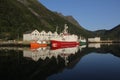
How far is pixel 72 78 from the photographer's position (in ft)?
96.6

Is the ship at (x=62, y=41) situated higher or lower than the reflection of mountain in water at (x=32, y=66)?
higher

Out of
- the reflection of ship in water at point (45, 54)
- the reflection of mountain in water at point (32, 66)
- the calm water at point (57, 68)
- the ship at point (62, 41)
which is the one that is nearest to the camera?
the calm water at point (57, 68)

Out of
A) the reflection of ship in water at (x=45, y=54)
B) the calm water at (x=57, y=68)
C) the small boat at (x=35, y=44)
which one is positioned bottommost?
the calm water at (x=57, y=68)

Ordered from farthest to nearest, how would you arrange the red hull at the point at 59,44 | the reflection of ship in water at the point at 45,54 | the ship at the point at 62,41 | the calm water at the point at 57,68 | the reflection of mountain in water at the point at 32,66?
1. the ship at the point at 62,41
2. the red hull at the point at 59,44
3. the reflection of ship in water at the point at 45,54
4. the reflection of mountain in water at the point at 32,66
5. the calm water at the point at 57,68

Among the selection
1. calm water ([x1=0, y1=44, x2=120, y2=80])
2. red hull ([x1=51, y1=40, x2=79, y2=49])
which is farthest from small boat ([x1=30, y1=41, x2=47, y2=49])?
calm water ([x1=0, y1=44, x2=120, y2=80])

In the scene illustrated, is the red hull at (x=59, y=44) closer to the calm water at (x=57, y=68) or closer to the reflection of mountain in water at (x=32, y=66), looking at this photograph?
the calm water at (x=57, y=68)

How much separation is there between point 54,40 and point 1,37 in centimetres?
6429

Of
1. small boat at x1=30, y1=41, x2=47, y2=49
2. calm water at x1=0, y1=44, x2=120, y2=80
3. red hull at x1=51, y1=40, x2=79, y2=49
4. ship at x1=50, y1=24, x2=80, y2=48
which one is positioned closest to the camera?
calm water at x1=0, y1=44, x2=120, y2=80

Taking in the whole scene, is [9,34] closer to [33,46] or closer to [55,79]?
[33,46]

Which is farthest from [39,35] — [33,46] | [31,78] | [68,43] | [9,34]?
[31,78]

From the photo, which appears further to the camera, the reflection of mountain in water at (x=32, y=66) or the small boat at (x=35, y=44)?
the small boat at (x=35, y=44)

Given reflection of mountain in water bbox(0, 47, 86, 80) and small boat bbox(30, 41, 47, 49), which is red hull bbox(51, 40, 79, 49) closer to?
small boat bbox(30, 41, 47, 49)

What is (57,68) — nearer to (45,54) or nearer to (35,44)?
(45,54)

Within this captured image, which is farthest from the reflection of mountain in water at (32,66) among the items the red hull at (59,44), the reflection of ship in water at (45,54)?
the red hull at (59,44)
